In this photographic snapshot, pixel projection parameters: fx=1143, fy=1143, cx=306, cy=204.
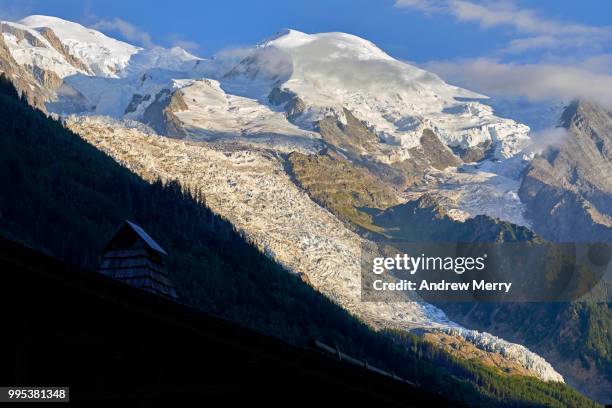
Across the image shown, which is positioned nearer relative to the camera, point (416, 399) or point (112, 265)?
point (416, 399)

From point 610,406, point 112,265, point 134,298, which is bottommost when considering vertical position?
point 610,406

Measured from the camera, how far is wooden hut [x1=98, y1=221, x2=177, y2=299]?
41219 mm

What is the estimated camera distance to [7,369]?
59.3 ft

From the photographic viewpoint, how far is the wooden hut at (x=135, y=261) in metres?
41.2

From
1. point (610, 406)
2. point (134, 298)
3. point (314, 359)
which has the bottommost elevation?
point (610, 406)

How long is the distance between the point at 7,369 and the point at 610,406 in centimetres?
980

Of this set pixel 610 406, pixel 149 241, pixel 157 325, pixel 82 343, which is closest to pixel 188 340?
pixel 157 325

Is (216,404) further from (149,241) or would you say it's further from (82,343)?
(149,241)

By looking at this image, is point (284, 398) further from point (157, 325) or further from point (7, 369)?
point (7, 369)

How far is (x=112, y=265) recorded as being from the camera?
42906 millimetres

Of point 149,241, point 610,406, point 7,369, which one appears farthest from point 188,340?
point 149,241

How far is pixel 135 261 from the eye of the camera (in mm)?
41625

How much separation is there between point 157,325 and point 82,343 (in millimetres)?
1250

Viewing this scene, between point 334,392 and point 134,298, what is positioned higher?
point 134,298
